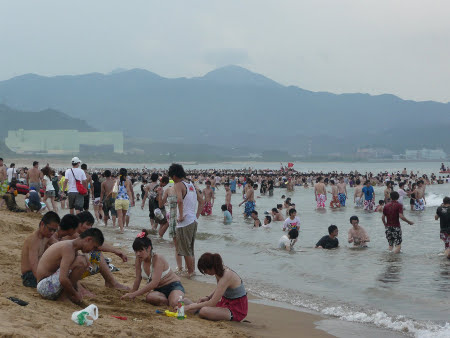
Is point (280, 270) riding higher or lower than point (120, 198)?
lower

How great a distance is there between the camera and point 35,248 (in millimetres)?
5938

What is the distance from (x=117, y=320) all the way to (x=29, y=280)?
1.38 m

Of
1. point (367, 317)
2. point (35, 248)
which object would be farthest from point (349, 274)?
point (35, 248)

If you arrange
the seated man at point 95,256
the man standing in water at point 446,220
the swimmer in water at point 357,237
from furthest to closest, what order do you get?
the swimmer in water at point 357,237 → the man standing in water at point 446,220 → the seated man at point 95,256

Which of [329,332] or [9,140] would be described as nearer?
[329,332]

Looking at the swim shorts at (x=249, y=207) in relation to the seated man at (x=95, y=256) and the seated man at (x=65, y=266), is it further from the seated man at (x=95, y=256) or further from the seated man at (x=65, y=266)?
the seated man at (x=65, y=266)

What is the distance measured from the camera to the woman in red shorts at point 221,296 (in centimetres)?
569

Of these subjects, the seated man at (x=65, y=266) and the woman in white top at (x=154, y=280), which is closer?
the seated man at (x=65, y=266)

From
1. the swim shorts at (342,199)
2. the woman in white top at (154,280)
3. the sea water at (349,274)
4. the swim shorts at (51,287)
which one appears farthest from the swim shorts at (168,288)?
the swim shorts at (342,199)

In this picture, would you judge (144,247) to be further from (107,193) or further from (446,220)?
(107,193)

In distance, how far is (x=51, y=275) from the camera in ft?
18.0

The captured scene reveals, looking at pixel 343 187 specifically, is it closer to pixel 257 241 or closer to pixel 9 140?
pixel 257 241

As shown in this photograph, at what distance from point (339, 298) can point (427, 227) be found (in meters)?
10.9

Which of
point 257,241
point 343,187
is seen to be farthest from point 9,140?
point 257,241
